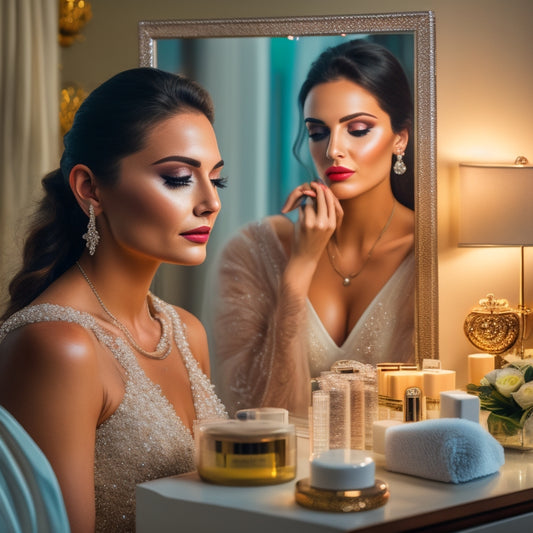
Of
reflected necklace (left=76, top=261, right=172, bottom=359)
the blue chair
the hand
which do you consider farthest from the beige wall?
the blue chair

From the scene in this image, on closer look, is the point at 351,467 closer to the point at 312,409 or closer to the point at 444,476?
the point at 444,476

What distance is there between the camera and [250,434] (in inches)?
51.2

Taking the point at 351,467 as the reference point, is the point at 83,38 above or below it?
above

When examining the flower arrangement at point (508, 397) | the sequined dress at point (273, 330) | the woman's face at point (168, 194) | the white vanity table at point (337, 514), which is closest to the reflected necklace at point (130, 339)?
the woman's face at point (168, 194)

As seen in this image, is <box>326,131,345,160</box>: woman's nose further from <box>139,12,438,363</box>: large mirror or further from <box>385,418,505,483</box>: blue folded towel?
<box>385,418,505,483</box>: blue folded towel

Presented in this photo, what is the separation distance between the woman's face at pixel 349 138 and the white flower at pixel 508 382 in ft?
3.68

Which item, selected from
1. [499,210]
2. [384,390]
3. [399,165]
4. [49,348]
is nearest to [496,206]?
[499,210]

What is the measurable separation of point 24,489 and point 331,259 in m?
1.68

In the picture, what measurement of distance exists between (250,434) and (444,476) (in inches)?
12.1

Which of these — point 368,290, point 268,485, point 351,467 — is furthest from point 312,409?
point 368,290

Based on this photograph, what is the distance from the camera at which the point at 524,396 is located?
5.23 feet

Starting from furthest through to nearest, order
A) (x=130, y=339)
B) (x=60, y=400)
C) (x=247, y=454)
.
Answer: (x=130, y=339) → (x=60, y=400) → (x=247, y=454)

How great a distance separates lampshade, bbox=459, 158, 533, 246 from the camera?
2.56 meters

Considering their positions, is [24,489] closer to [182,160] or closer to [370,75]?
[182,160]
